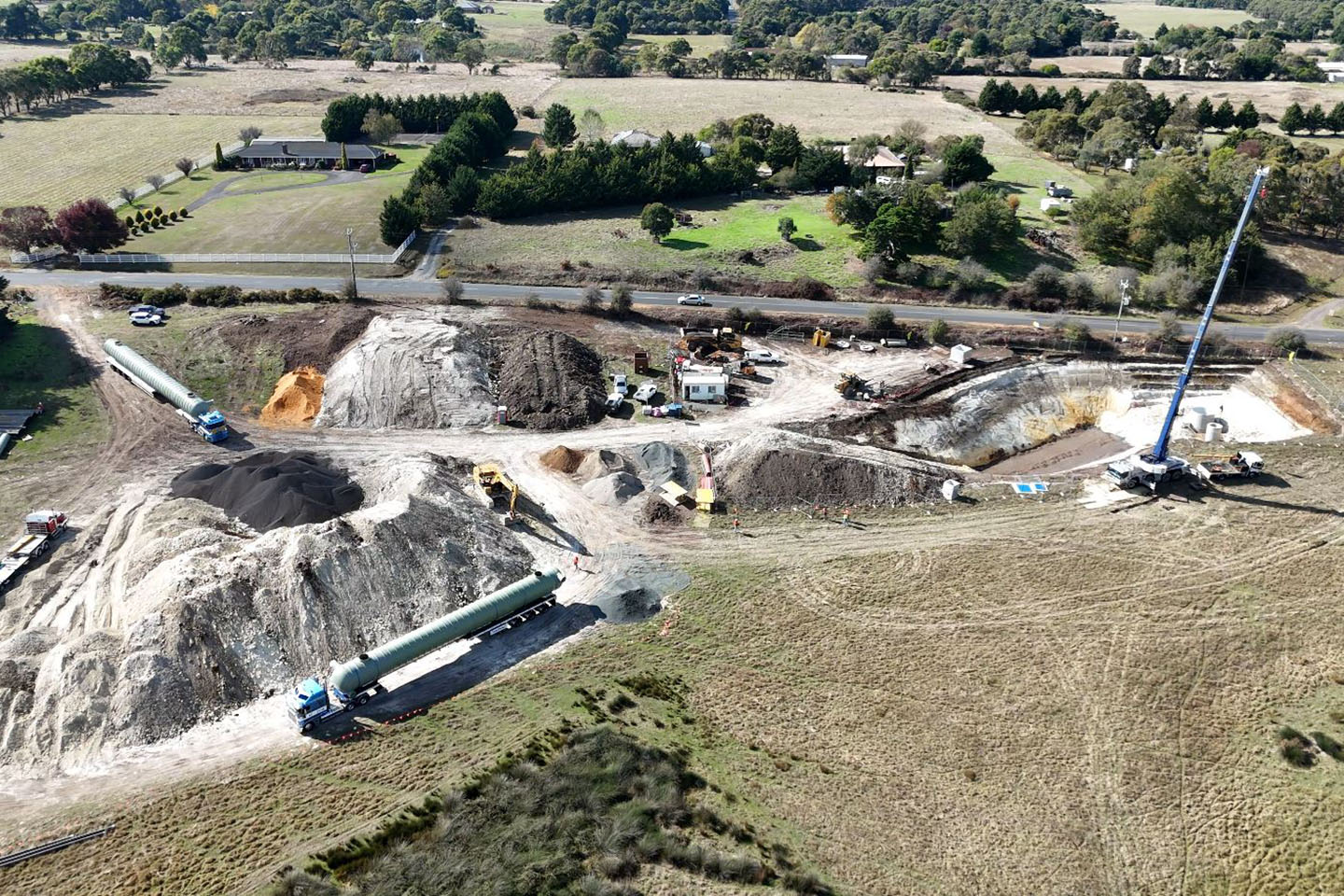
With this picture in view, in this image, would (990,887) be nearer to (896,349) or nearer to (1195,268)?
(896,349)

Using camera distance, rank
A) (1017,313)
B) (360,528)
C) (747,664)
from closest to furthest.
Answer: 1. (747,664)
2. (360,528)
3. (1017,313)

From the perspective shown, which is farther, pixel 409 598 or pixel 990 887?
pixel 409 598

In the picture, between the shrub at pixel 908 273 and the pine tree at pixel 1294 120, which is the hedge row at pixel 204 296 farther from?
the pine tree at pixel 1294 120

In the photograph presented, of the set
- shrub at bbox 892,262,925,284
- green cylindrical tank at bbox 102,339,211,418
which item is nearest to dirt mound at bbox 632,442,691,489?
green cylindrical tank at bbox 102,339,211,418

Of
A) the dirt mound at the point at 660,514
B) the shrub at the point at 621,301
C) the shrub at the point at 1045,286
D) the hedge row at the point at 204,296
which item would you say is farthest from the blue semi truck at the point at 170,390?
the shrub at the point at 1045,286

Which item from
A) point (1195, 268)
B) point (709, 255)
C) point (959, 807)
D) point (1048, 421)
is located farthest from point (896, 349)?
point (959, 807)

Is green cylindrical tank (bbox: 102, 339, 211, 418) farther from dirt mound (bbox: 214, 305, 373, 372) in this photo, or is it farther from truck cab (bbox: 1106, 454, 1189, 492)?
truck cab (bbox: 1106, 454, 1189, 492)
